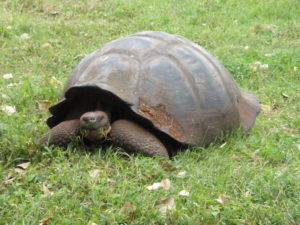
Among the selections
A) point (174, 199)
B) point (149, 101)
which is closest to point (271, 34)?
point (149, 101)

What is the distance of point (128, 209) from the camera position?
9.20 ft

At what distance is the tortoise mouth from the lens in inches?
139

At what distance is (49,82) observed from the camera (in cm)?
520

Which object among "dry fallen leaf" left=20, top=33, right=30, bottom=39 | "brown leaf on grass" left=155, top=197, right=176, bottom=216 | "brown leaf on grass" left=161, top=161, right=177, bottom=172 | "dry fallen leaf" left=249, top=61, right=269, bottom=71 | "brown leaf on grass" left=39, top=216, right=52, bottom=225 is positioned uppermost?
"brown leaf on grass" left=155, top=197, right=176, bottom=216

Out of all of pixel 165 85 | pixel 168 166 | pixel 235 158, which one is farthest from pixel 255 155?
pixel 165 85

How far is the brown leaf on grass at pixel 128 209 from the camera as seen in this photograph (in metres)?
2.78

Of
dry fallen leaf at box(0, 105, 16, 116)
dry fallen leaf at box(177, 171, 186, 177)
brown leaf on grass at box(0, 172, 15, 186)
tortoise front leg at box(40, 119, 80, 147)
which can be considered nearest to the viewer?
brown leaf on grass at box(0, 172, 15, 186)

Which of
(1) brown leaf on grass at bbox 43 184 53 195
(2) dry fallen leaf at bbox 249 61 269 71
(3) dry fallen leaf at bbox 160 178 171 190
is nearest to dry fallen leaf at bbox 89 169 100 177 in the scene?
(1) brown leaf on grass at bbox 43 184 53 195

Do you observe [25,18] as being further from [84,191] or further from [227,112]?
[84,191]

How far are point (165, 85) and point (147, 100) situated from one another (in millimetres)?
201

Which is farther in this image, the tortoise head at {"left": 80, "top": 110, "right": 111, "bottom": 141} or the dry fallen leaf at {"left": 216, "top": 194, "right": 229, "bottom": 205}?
the tortoise head at {"left": 80, "top": 110, "right": 111, "bottom": 141}

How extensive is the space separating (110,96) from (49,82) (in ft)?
5.77

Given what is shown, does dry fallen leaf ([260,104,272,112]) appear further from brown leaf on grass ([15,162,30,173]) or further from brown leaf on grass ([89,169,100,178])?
brown leaf on grass ([15,162,30,173])

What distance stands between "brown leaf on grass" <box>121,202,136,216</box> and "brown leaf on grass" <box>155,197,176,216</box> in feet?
0.50
